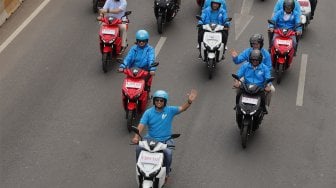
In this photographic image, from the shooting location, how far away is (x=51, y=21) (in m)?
16.7

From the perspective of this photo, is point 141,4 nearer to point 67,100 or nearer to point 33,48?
point 33,48

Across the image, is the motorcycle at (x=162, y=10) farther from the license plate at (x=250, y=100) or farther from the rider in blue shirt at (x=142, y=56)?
the license plate at (x=250, y=100)

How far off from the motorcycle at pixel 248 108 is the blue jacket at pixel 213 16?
3.18 metres

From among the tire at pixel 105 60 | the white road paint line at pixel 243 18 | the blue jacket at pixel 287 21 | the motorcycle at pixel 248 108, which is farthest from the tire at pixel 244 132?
the white road paint line at pixel 243 18

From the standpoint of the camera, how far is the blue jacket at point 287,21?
1383cm

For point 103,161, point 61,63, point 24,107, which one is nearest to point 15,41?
point 61,63

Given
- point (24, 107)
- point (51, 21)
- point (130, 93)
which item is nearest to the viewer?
point (130, 93)

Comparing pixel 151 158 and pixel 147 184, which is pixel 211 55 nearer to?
pixel 151 158

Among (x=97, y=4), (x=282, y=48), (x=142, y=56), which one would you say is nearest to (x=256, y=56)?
(x=282, y=48)

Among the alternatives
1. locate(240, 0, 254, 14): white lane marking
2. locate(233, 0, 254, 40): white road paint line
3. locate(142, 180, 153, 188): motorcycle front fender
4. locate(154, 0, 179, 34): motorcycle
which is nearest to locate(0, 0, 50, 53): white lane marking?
locate(154, 0, 179, 34): motorcycle

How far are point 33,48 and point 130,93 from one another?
15.1 feet

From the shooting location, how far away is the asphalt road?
11.1m

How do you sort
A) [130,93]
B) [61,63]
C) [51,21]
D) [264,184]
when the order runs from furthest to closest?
[51,21], [61,63], [130,93], [264,184]

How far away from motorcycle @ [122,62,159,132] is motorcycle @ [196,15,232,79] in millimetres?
2085
